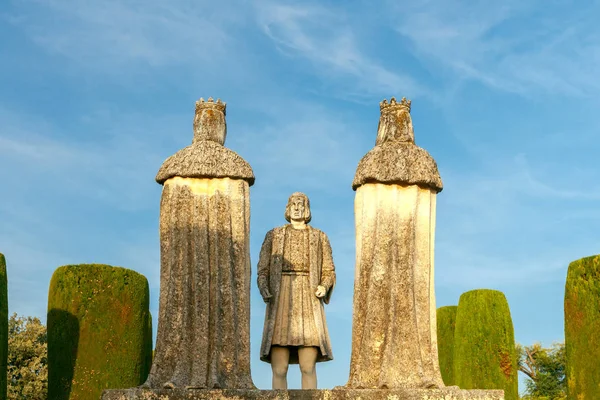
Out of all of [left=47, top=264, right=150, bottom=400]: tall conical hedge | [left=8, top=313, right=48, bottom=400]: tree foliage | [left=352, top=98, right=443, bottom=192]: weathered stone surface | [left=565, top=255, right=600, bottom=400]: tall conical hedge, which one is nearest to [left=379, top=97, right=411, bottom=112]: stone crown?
[left=352, top=98, right=443, bottom=192]: weathered stone surface

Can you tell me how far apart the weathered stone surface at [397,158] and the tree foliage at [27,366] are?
24760 mm

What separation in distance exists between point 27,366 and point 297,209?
2509 centimetres

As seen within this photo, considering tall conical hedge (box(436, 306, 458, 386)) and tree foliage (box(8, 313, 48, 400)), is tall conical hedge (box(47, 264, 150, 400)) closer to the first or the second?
tall conical hedge (box(436, 306, 458, 386))

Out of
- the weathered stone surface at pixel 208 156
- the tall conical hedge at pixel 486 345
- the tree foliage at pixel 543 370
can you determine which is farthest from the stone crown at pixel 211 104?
the tree foliage at pixel 543 370

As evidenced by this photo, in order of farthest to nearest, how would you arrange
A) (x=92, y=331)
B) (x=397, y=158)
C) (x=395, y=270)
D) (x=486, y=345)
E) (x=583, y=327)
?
(x=486, y=345), (x=92, y=331), (x=583, y=327), (x=397, y=158), (x=395, y=270)

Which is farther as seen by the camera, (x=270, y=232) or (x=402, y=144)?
(x=270, y=232)

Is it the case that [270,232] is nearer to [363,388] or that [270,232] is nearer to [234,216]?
[234,216]

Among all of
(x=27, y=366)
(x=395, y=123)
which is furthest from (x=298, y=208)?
(x=27, y=366)

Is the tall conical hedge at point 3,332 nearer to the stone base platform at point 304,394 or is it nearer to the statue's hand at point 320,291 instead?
the stone base platform at point 304,394

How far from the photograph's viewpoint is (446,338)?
2973cm

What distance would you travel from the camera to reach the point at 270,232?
15766mm

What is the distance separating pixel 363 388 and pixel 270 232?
3.50 meters

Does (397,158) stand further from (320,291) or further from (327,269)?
(320,291)

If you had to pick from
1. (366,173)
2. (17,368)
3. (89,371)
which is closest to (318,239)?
(366,173)
